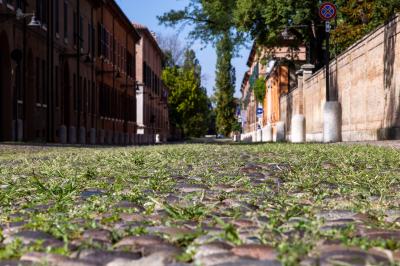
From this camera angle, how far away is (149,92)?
223 feet

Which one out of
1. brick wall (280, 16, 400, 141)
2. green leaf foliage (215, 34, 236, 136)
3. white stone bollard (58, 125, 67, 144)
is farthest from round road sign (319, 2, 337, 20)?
green leaf foliage (215, 34, 236, 136)

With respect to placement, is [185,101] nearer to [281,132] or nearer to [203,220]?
[281,132]

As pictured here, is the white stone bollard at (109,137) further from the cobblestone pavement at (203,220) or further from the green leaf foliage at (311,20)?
the cobblestone pavement at (203,220)

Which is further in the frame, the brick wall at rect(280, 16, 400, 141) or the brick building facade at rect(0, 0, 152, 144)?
the brick building facade at rect(0, 0, 152, 144)

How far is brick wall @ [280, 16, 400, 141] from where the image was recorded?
18062 millimetres

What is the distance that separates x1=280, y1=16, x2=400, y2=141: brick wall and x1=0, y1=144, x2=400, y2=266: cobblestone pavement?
491 inches

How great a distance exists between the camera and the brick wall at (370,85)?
1806 centimetres

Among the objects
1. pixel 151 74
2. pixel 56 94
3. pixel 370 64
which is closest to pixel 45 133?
pixel 56 94

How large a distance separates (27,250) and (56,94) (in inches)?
1140

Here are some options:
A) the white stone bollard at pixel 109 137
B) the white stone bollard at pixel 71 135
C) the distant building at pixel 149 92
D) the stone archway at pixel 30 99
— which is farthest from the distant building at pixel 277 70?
the stone archway at pixel 30 99

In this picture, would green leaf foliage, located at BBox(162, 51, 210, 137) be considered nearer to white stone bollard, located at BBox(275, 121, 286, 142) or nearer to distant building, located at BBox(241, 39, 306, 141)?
distant building, located at BBox(241, 39, 306, 141)

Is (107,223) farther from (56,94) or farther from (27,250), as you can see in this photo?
(56,94)

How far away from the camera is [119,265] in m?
2.36

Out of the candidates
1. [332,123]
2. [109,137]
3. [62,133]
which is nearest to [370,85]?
[332,123]
